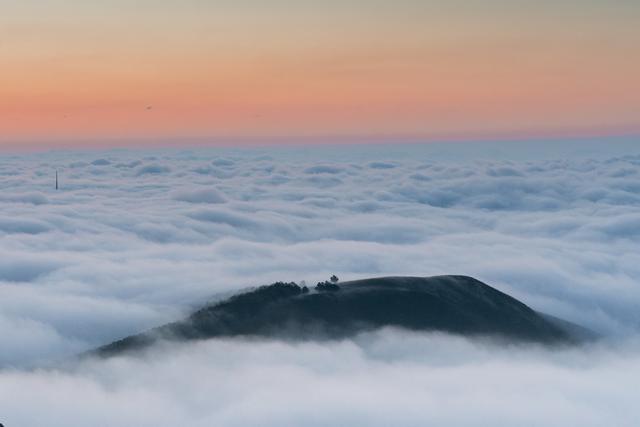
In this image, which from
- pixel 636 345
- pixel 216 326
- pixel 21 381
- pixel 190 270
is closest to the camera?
pixel 21 381

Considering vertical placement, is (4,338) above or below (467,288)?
below

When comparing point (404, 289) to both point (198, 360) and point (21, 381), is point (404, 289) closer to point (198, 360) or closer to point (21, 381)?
point (198, 360)

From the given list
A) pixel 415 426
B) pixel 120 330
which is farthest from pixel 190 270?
pixel 415 426

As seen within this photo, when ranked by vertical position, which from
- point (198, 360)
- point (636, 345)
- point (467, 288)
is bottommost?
point (636, 345)

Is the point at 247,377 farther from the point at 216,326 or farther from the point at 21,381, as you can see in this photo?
the point at 21,381

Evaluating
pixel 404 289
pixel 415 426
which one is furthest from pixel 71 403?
pixel 404 289

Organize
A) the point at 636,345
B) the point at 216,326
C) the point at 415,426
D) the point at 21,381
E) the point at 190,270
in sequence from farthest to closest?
the point at 190,270
the point at 636,345
the point at 216,326
the point at 21,381
the point at 415,426

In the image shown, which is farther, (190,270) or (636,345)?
(190,270)
